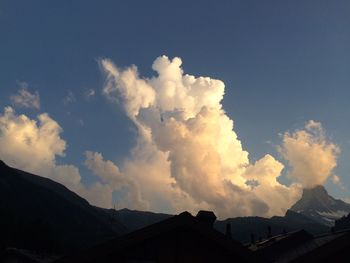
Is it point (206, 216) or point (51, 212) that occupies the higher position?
point (51, 212)

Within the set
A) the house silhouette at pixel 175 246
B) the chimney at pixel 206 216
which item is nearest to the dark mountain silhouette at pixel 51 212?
the chimney at pixel 206 216

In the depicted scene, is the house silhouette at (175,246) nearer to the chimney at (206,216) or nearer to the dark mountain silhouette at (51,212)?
the chimney at (206,216)

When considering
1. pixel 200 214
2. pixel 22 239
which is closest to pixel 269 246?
pixel 200 214

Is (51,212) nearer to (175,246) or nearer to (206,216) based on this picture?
(206,216)

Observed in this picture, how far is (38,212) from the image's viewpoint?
145 meters

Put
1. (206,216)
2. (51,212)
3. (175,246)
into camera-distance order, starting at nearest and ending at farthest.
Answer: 1. (175,246)
2. (206,216)
3. (51,212)

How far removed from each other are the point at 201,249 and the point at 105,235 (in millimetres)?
137660

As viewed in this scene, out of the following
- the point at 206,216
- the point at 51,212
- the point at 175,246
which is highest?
the point at 51,212

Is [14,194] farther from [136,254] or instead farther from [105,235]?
[136,254]

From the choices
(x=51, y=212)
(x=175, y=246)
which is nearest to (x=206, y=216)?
(x=175, y=246)

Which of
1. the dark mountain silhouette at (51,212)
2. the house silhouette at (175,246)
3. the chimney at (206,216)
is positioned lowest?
the house silhouette at (175,246)

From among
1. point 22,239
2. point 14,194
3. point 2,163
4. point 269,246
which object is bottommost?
point 269,246

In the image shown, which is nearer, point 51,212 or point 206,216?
point 206,216

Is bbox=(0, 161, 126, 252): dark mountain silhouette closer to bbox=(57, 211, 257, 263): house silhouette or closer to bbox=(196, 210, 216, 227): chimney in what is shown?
bbox=(196, 210, 216, 227): chimney
